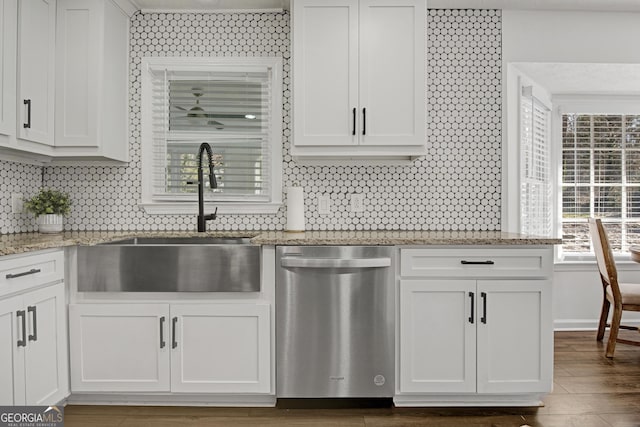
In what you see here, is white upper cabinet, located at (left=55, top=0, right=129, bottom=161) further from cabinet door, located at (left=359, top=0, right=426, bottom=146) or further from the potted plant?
cabinet door, located at (left=359, top=0, right=426, bottom=146)

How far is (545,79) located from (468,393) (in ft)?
7.98

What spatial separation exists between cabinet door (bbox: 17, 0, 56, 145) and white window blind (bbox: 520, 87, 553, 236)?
301cm

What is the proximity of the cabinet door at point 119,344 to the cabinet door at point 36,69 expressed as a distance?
3.32 ft

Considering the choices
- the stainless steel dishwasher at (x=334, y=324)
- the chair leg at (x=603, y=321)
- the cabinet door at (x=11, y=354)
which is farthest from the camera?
the chair leg at (x=603, y=321)

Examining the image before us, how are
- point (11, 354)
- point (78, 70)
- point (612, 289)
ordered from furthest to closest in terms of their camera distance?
point (612, 289)
point (78, 70)
point (11, 354)

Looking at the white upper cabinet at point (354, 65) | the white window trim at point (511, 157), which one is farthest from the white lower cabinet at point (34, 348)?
the white window trim at point (511, 157)

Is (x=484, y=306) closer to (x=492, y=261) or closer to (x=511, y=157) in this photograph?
(x=492, y=261)

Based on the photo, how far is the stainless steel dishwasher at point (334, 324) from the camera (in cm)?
227

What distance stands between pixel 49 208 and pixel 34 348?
3.30ft

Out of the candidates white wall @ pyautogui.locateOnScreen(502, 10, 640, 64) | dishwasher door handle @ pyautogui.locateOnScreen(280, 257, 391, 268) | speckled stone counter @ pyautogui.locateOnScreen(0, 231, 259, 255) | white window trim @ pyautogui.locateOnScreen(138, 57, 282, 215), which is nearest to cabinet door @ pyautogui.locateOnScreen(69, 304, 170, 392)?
speckled stone counter @ pyautogui.locateOnScreen(0, 231, 259, 255)

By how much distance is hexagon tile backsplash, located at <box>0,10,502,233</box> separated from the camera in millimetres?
2957

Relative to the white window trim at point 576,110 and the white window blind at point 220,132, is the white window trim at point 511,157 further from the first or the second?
the white window blind at point 220,132

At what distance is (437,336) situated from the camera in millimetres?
2301

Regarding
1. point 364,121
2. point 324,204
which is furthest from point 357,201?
point 364,121
